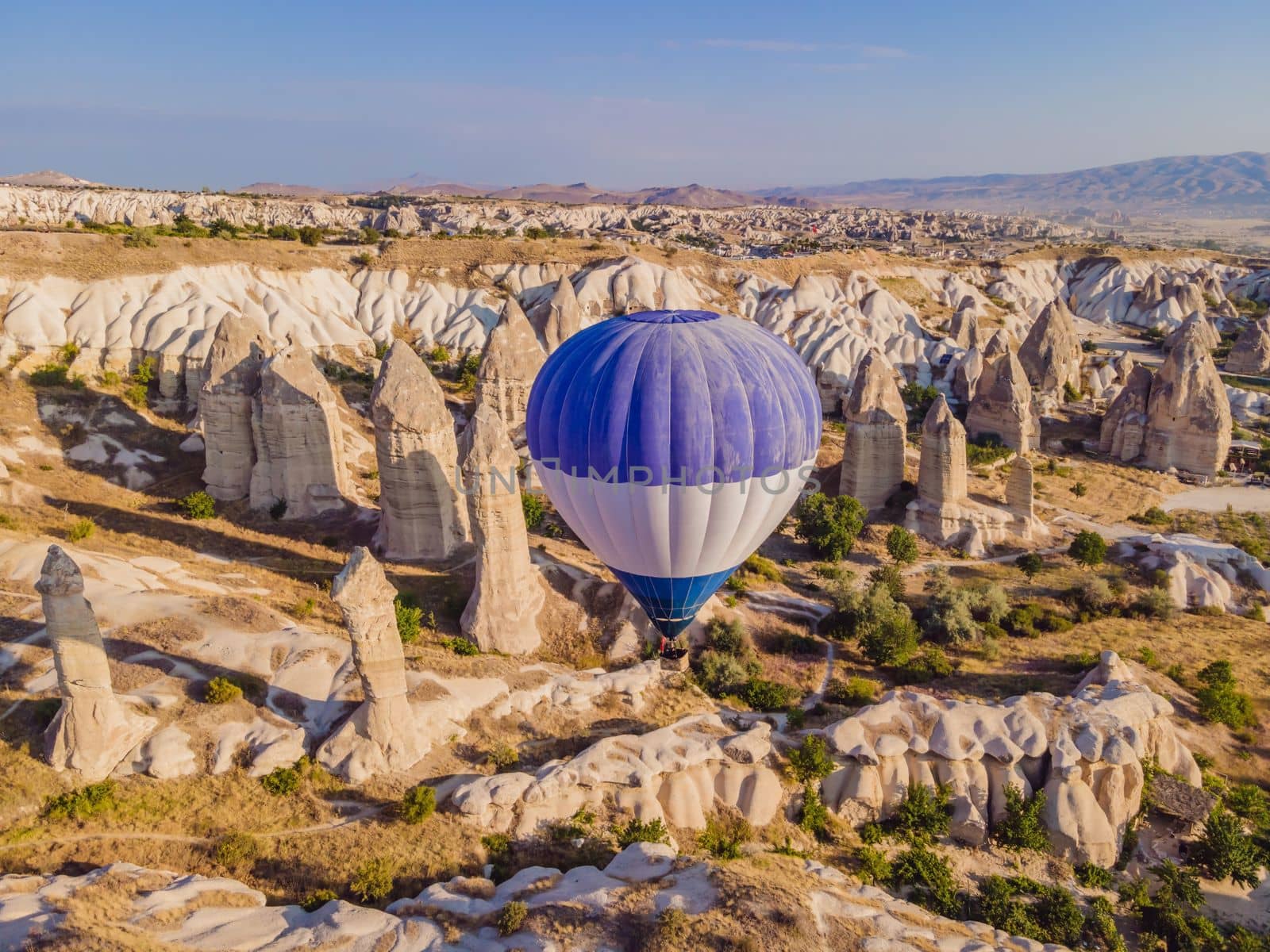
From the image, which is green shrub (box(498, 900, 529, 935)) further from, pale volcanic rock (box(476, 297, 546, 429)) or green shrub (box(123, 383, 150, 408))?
green shrub (box(123, 383, 150, 408))

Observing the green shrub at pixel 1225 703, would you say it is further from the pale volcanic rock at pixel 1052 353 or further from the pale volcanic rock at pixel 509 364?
the pale volcanic rock at pixel 1052 353

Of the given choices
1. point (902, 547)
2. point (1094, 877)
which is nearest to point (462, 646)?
point (1094, 877)

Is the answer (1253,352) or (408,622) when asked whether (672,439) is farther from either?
(1253,352)

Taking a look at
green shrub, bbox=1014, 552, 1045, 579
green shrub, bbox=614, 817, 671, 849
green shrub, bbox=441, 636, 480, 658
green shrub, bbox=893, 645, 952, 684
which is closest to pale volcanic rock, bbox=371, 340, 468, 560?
green shrub, bbox=441, 636, 480, 658

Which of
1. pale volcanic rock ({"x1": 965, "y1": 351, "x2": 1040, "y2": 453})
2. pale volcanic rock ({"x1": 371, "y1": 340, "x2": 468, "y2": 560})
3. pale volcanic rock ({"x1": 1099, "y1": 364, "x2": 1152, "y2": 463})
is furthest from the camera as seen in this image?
pale volcanic rock ({"x1": 1099, "y1": 364, "x2": 1152, "y2": 463})

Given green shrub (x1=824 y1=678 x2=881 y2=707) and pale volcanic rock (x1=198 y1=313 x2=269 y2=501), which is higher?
pale volcanic rock (x1=198 y1=313 x2=269 y2=501)

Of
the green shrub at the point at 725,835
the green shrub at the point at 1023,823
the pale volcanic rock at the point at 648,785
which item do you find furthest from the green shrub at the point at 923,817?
the green shrub at the point at 725,835

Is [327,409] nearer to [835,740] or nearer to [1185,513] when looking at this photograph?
[835,740]
